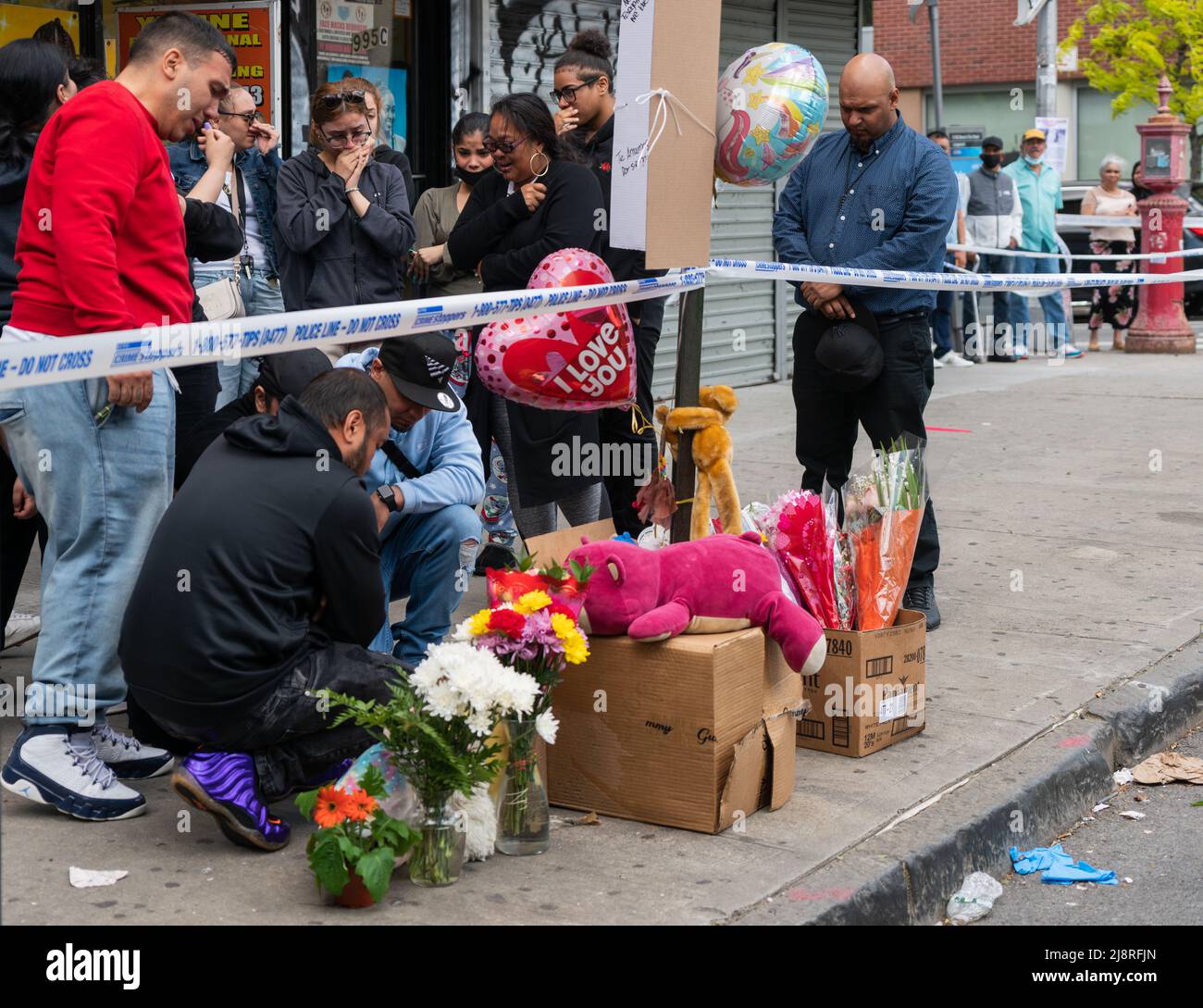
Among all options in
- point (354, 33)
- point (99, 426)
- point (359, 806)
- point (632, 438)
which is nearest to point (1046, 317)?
point (354, 33)

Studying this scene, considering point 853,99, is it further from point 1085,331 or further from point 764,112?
point 1085,331

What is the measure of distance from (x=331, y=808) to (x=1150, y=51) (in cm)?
2863

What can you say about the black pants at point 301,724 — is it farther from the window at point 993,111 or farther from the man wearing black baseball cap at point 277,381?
the window at point 993,111

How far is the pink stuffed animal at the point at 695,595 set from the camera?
13.0ft

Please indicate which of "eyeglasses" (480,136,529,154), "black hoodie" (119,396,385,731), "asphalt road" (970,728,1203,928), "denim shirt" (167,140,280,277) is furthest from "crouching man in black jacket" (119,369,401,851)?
"denim shirt" (167,140,280,277)

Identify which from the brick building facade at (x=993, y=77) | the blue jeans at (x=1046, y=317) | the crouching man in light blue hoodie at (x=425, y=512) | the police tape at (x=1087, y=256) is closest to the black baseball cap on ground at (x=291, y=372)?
the crouching man in light blue hoodie at (x=425, y=512)

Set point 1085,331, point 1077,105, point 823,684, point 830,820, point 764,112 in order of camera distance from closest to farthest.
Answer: point 830,820 → point 823,684 → point 764,112 → point 1085,331 → point 1077,105

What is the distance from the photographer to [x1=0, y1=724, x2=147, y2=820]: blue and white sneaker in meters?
3.95

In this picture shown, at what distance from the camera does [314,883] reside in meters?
3.54

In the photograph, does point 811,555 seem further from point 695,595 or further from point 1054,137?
point 1054,137

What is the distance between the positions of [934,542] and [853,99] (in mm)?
1679

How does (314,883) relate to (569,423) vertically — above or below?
below

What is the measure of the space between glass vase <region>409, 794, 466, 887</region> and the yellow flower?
0.46m
